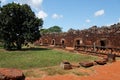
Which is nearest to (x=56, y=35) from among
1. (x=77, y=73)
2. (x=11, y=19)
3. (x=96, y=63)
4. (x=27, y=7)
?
(x=27, y=7)

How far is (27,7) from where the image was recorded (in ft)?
95.0

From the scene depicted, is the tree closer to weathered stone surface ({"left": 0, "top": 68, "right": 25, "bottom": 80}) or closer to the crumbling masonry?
the crumbling masonry

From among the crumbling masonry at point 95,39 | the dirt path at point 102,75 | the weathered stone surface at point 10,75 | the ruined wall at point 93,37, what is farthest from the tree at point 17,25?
the weathered stone surface at point 10,75

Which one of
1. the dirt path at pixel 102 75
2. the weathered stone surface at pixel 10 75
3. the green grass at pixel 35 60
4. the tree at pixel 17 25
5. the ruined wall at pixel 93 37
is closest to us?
the weathered stone surface at pixel 10 75

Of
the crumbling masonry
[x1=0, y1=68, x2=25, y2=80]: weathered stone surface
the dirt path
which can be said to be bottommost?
the dirt path

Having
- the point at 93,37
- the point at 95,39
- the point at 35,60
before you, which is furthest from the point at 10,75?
the point at 93,37

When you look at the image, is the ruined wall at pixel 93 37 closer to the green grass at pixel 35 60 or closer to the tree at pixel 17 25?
the green grass at pixel 35 60

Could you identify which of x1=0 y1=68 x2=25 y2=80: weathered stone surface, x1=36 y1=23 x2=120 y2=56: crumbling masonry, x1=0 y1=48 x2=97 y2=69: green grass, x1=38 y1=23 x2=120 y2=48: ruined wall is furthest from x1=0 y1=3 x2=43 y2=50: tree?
x1=0 y1=68 x2=25 y2=80: weathered stone surface

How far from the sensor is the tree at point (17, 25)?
26.6m

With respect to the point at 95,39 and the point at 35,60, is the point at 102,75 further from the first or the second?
the point at 95,39

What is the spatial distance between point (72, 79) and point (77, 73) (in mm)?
1128

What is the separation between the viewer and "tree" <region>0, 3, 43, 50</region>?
2656 cm

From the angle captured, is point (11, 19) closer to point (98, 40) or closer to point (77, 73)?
point (98, 40)

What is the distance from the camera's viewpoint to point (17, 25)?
2775 centimetres
